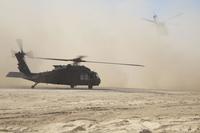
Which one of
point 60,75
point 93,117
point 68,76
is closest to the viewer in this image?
point 93,117

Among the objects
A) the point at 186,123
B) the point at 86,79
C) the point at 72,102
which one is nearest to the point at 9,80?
the point at 86,79

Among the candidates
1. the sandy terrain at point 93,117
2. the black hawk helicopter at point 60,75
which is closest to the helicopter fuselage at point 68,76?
the black hawk helicopter at point 60,75

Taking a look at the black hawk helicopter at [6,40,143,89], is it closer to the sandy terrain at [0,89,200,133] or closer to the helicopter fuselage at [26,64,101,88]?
the helicopter fuselage at [26,64,101,88]

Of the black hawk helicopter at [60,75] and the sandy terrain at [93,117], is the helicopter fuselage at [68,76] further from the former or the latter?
the sandy terrain at [93,117]

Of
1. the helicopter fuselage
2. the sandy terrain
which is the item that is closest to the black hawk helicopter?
the helicopter fuselage

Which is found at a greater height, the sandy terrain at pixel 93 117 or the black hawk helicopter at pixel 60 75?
the black hawk helicopter at pixel 60 75

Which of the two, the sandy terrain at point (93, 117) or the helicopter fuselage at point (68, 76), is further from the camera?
the helicopter fuselage at point (68, 76)

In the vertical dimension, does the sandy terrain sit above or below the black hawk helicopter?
below

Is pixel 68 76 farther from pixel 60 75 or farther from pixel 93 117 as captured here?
Answer: pixel 93 117

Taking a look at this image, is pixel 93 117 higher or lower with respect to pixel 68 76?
lower

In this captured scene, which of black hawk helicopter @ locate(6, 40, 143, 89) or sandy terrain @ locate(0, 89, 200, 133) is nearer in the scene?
sandy terrain @ locate(0, 89, 200, 133)

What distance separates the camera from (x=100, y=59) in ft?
122

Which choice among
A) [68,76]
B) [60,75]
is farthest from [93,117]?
[68,76]

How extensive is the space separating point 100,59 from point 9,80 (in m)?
7.84
